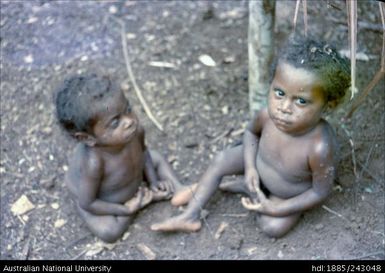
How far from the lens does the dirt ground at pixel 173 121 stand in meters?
3.02

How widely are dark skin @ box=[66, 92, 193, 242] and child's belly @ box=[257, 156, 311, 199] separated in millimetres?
398

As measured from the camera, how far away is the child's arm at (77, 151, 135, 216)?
9.30 ft

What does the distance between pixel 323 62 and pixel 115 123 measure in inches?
35.6

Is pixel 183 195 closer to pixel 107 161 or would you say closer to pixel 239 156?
pixel 239 156

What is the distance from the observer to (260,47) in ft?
10.5

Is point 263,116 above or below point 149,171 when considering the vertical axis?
above

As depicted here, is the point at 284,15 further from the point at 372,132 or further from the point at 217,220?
the point at 217,220

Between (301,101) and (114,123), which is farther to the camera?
(114,123)

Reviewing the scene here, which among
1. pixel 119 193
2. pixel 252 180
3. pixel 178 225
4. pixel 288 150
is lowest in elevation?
pixel 178 225

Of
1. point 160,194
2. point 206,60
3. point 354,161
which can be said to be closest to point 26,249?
point 160,194

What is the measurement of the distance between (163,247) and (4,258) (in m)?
0.76

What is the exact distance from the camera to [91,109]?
8.50 ft

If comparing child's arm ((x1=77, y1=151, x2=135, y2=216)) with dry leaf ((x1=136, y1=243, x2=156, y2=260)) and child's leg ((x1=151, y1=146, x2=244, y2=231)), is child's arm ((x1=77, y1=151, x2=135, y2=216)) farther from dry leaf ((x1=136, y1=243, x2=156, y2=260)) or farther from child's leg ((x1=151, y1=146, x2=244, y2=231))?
child's leg ((x1=151, y1=146, x2=244, y2=231))

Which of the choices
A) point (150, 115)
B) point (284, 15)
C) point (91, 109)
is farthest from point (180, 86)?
point (91, 109)
